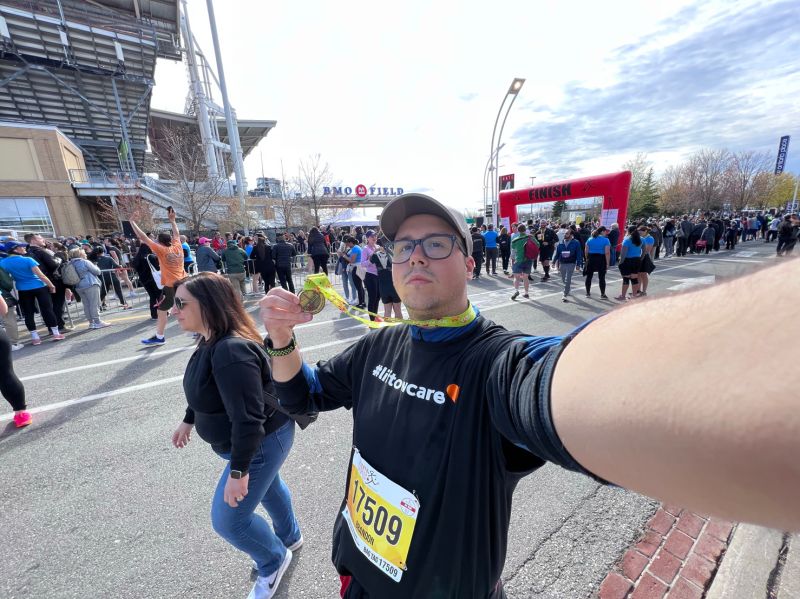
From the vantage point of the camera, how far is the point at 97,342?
688 centimetres

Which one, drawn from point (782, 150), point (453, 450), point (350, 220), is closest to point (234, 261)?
point (453, 450)

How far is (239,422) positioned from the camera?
1800mm

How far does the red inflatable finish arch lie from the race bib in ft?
46.9

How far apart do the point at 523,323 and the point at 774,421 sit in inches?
289

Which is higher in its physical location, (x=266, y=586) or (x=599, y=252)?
(x=599, y=252)

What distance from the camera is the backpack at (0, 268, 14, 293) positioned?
6555 millimetres

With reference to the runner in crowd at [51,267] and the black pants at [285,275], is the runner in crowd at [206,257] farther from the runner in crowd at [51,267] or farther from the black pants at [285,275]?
the runner in crowd at [51,267]

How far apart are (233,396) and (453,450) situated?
1.30 meters

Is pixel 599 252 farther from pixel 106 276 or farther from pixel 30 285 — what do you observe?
pixel 106 276

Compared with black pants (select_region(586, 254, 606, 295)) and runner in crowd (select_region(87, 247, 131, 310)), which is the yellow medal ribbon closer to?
black pants (select_region(586, 254, 606, 295))

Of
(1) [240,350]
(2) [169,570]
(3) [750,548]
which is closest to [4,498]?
(2) [169,570]

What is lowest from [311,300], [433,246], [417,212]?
[311,300]

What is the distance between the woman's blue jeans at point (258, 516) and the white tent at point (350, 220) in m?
28.6

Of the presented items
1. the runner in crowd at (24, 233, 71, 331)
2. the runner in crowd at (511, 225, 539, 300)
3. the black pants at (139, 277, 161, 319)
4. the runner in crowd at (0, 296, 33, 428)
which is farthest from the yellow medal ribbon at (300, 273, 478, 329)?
the runner in crowd at (24, 233, 71, 331)
